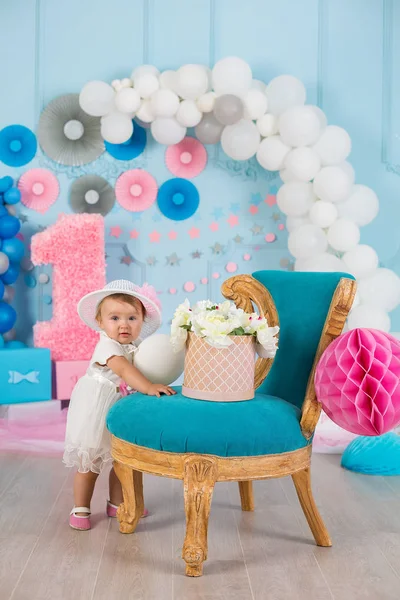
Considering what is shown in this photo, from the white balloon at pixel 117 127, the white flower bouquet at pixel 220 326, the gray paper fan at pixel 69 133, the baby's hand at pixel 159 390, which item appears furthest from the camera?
the gray paper fan at pixel 69 133

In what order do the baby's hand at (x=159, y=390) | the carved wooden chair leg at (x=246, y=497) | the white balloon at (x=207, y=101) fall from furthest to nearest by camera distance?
the white balloon at (x=207, y=101)
the carved wooden chair leg at (x=246, y=497)
the baby's hand at (x=159, y=390)

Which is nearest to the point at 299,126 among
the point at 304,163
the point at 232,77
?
the point at 304,163

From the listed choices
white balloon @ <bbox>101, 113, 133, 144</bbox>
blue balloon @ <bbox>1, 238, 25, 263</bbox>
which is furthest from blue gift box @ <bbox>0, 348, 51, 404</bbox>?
white balloon @ <bbox>101, 113, 133, 144</bbox>

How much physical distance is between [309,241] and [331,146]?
0.61m

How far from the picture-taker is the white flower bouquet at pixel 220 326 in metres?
2.53

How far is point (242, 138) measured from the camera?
4.78m

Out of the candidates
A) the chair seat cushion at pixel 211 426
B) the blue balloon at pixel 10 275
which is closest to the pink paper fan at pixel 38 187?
the blue balloon at pixel 10 275

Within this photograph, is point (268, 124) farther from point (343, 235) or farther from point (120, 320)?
point (120, 320)

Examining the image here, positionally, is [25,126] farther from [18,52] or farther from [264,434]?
[264,434]

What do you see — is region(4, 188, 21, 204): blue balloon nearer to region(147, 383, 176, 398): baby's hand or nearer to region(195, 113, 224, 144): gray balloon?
region(195, 113, 224, 144): gray balloon

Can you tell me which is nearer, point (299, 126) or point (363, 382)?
point (363, 382)

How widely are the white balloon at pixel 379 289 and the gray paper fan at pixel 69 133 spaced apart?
2.05 m

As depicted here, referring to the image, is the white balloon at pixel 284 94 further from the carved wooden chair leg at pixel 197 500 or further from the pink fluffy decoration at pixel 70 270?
the carved wooden chair leg at pixel 197 500

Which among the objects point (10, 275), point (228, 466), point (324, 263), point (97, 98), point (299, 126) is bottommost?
point (228, 466)
